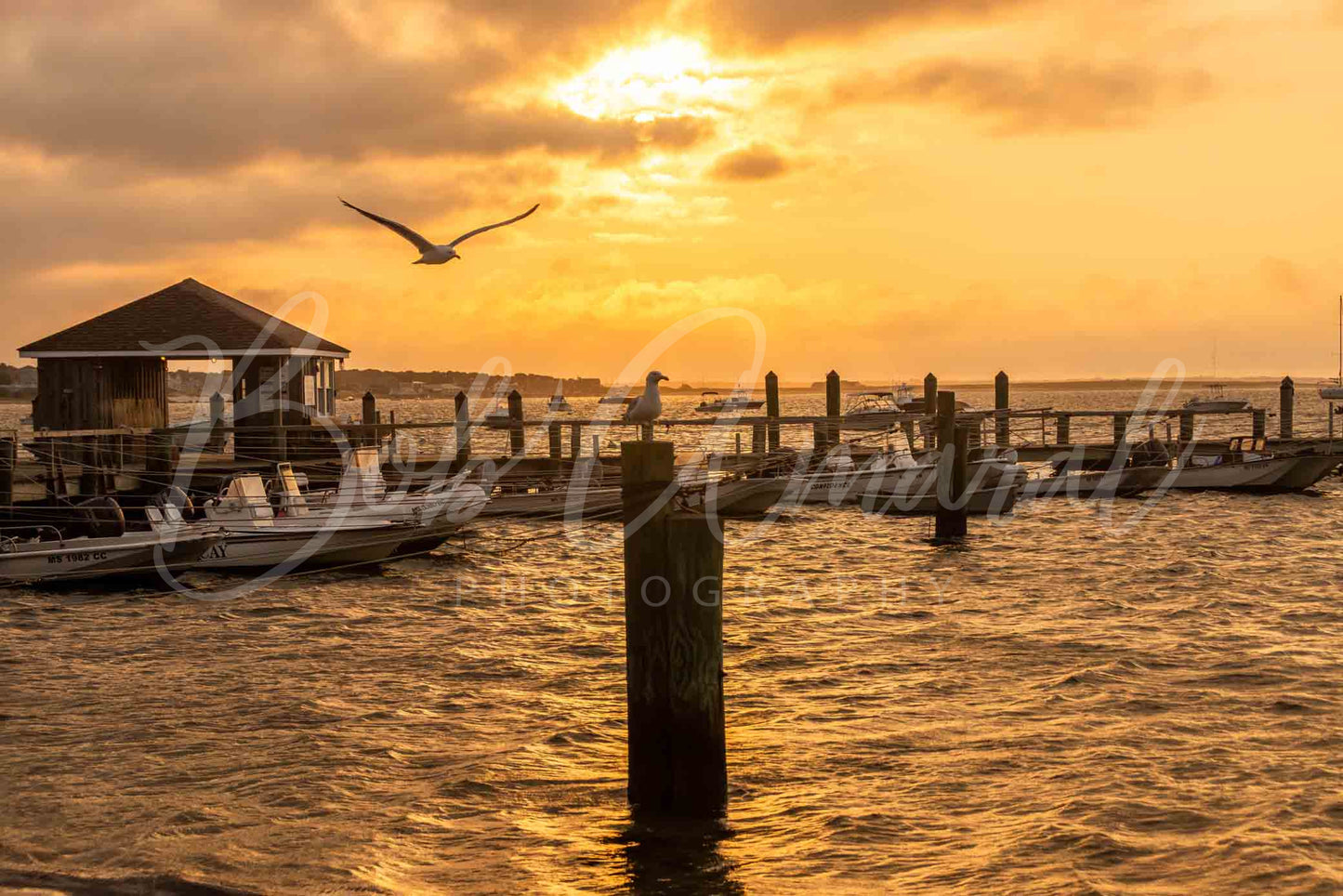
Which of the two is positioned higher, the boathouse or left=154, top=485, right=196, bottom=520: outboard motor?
the boathouse

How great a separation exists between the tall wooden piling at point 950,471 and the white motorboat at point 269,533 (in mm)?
12330

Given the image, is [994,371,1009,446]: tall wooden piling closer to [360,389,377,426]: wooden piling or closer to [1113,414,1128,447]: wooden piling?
[1113,414,1128,447]: wooden piling

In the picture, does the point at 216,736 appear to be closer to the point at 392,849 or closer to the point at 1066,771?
the point at 392,849

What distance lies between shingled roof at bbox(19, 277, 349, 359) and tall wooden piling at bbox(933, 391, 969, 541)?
56.0 ft

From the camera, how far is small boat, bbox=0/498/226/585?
73.1ft

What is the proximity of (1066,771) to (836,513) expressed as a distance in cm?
2693

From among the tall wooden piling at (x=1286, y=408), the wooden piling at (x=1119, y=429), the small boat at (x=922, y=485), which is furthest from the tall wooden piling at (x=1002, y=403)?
the tall wooden piling at (x=1286, y=408)

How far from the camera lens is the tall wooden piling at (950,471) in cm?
2852

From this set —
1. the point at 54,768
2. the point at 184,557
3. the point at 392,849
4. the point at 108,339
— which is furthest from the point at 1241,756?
the point at 108,339

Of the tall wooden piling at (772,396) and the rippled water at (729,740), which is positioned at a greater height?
the tall wooden piling at (772,396)

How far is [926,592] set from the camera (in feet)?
74.0

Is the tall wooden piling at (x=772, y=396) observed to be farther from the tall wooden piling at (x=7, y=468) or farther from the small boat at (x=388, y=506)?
the tall wooden piling at (x=7, y=468)

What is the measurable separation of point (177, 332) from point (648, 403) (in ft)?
73.6

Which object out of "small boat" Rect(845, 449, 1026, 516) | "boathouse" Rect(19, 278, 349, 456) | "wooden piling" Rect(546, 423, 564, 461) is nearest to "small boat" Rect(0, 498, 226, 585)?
"boathouse" Rect(19, 278, 349, 456)
